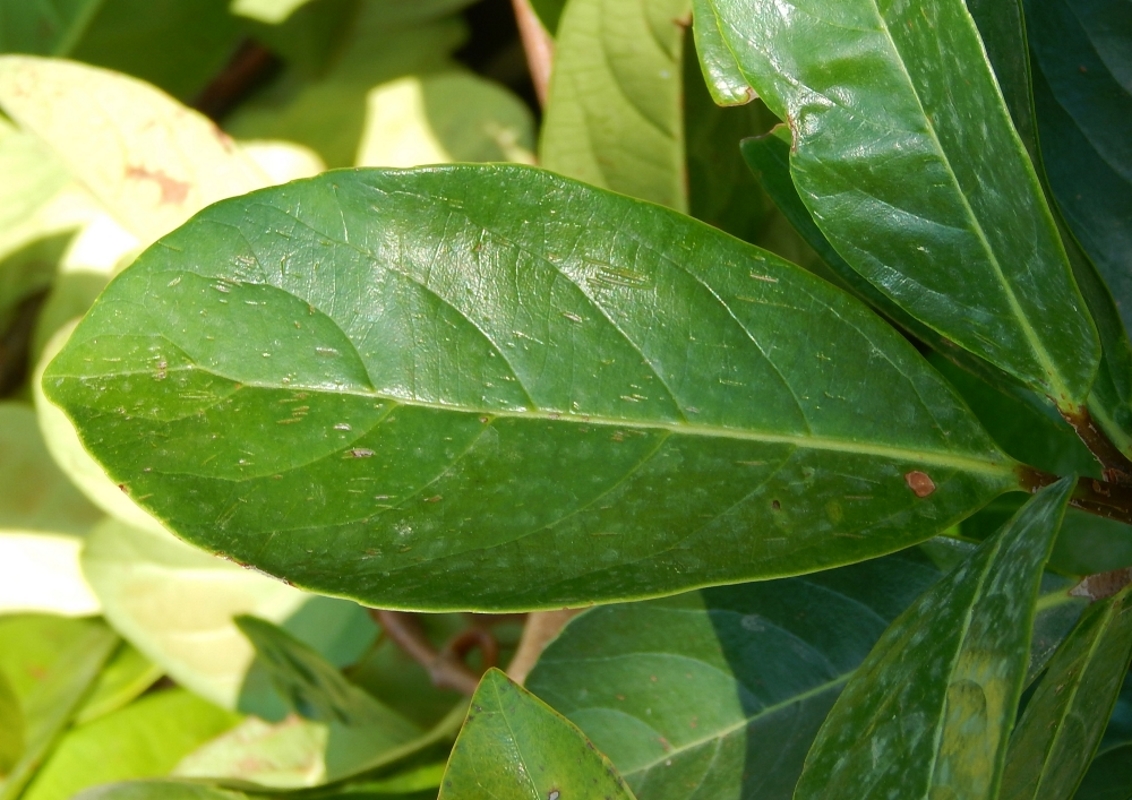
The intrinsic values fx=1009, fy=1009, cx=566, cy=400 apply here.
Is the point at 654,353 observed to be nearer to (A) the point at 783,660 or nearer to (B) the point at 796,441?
(B) the point at 796,441

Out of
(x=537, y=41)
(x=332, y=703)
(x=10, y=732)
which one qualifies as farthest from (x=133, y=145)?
(x=10, y=732)

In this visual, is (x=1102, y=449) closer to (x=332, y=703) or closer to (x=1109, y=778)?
(x=1109, y=778)

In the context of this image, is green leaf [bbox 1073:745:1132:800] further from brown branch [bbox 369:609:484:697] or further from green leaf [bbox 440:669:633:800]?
brown branch [bbox 369:609:484:697]

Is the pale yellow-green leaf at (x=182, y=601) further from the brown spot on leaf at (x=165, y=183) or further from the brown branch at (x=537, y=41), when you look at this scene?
the brown branch at (x=537, y=41)

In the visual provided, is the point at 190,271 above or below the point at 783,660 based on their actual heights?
above

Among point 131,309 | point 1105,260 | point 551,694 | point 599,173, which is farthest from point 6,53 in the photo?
point 1105,260

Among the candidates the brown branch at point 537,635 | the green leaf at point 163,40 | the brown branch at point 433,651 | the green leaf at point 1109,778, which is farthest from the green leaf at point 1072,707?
the green leaf at point 163,40

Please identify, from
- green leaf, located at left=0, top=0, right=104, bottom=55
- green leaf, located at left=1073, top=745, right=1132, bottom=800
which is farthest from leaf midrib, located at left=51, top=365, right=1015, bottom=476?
green leaf, located at left=0, top=0, right=104, bottom=55
